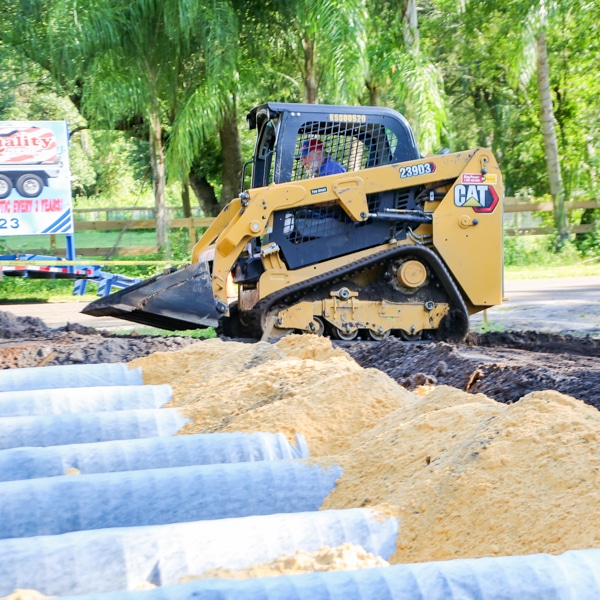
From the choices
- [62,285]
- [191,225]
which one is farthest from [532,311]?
[191,225]

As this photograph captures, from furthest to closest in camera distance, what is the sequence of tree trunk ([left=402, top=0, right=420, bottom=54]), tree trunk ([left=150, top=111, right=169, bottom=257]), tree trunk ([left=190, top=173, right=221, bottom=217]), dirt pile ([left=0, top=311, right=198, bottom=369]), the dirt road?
tree trunk ([left=190, top=173, right=221, bottom=217]), tree trunk ([left=150, top=111, right=169, bottom=257]), tree trunk ([left=402, top=0, right=420, bottom=54]), the dirt road, dirt pile ([left=0, top=311, right=198, bottom=369])

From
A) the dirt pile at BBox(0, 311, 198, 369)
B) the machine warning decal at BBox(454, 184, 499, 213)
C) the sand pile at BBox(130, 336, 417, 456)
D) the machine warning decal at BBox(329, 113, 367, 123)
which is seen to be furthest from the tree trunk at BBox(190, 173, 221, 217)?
the sand pile at BBox(130, 336, 417, 456)

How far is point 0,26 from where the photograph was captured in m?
20.7

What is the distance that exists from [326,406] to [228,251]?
459 cm

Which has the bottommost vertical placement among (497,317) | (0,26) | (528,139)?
(497,317)

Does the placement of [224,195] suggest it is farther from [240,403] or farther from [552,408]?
[552,408]

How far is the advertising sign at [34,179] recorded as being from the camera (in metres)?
17.8

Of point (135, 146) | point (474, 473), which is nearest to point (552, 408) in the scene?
point (474, 473)

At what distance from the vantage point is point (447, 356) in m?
8.06

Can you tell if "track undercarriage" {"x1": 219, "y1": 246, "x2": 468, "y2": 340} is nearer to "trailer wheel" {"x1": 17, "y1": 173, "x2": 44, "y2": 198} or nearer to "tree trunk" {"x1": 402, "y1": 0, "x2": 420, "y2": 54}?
"trailer wheel" {"x1": 17, "y1": 173, "x2": 44, "y2": 198}

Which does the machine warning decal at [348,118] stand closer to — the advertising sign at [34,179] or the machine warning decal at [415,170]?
the machine warning decal at [415,170]

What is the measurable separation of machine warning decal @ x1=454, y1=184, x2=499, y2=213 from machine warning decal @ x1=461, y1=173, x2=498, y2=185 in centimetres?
6

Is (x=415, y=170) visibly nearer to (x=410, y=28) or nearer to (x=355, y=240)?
(x=355, y=240)

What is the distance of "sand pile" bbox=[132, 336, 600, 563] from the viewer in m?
3.71
